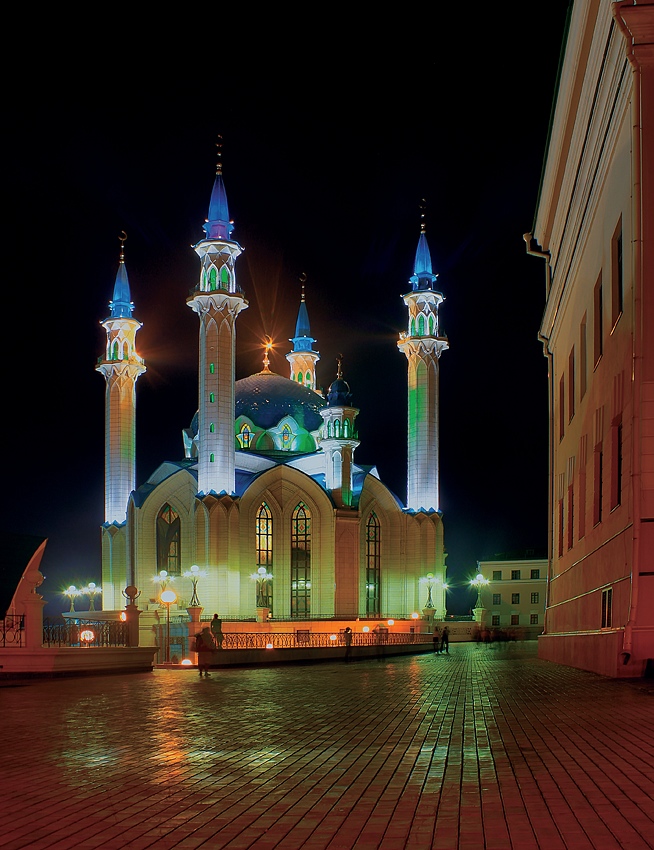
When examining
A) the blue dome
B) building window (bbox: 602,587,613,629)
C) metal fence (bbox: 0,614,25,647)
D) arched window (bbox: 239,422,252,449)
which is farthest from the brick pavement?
the blue dome

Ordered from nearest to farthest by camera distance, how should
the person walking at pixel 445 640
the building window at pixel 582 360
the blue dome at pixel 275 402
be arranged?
the building window at pixel 582 360 < the person walking at pixel 445 640 < the blue dome at pixel 275 402

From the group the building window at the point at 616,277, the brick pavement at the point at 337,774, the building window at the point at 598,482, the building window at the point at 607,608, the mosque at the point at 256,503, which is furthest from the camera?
the mosque at the point at 256,503

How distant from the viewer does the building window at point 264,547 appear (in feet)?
201

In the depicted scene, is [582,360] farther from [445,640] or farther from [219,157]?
[219,157]

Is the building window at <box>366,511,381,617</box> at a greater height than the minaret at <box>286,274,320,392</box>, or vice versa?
the minaret at <box>286,274,320,392</box>

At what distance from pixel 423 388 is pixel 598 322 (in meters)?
45.9

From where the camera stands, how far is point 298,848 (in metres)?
5.02

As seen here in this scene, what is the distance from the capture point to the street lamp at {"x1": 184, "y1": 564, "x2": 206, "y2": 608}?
175ft

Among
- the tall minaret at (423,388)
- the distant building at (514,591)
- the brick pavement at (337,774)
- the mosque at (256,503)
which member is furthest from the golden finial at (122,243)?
the brick pavement at (337,774)

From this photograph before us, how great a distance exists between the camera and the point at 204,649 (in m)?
25.5

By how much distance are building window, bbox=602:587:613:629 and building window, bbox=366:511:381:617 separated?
4777 cm

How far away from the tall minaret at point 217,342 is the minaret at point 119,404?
A: 7422 mm

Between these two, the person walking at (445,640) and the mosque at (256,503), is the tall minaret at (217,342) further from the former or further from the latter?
the person walking at (445,640)

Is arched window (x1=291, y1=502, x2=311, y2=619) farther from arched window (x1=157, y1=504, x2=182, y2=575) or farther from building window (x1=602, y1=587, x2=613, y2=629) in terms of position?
building window (x1=602, y1=587, x2=613, y2=629)
